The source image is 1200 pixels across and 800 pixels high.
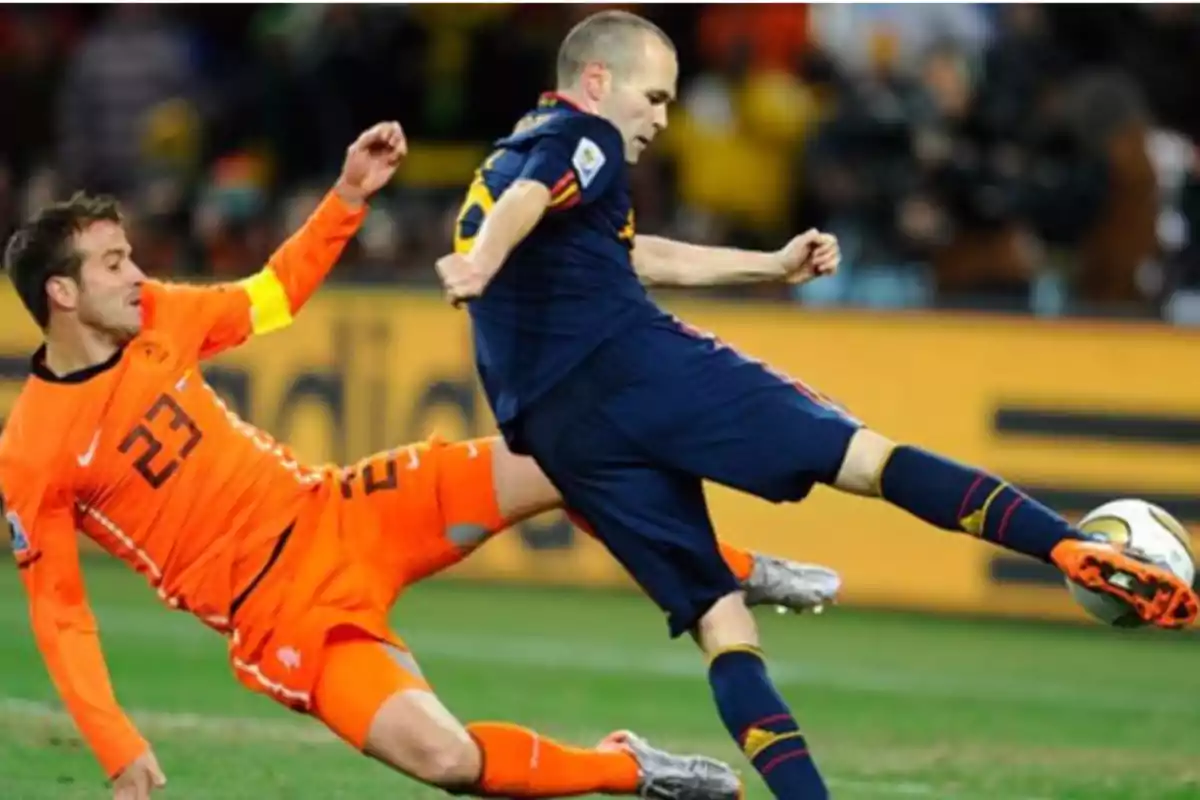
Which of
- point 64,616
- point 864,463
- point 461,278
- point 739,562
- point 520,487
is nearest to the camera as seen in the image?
point 461,278

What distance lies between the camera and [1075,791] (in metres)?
8.32

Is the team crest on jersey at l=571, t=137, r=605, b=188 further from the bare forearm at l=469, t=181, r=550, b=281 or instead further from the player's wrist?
the player's wrist

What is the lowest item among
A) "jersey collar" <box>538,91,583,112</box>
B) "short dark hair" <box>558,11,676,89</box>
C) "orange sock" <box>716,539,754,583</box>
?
"orange sock" <box>716,539,754,583</box>

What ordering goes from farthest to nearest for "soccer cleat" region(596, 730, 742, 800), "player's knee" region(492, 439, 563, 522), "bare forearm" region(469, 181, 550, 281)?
"player's knee" region(492, 439, 563, 522) → "soccer cleat" region(596, 730, 742, 800) → "bare forearm" region(469, 181, 550, 281)

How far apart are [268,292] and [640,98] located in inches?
52.7

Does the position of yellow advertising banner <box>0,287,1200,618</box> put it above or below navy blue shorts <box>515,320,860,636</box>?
below

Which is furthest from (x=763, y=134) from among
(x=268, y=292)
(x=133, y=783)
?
(x=133, y=783)

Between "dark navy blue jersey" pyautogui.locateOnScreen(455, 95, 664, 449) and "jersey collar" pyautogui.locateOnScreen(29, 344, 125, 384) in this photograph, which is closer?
"dark navy blue jersey" pyautogui.locateOnScreen(455, 95, 664, 449)

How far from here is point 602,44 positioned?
6941 mm

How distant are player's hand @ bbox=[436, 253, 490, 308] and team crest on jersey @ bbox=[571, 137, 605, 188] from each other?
1.85ft

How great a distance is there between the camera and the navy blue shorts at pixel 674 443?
6.76 m

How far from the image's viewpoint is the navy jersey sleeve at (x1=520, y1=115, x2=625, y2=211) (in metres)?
6.66

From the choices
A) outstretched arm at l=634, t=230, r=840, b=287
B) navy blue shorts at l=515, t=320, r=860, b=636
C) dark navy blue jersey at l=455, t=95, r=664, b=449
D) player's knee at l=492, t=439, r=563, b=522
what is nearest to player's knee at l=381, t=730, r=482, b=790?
navy blue shorts at l=515, t=320, r=860, b=636

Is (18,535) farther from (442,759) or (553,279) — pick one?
(553,279)
